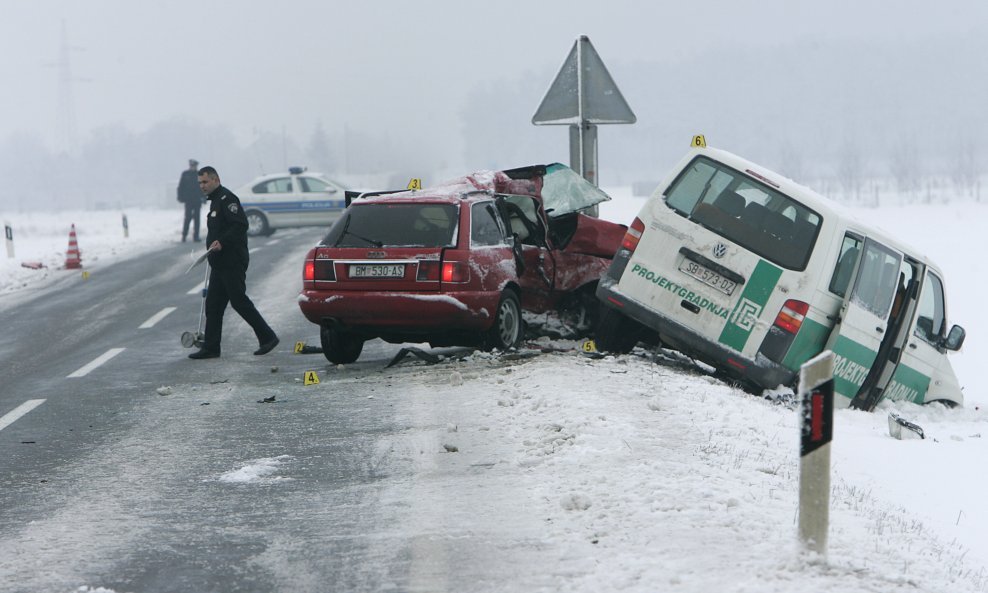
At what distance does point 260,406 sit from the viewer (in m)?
9.57

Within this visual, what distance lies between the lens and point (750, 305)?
10148mm

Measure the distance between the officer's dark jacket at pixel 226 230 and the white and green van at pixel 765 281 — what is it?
3827 mm

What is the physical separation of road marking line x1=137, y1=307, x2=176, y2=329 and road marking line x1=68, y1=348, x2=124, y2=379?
1.87 metres

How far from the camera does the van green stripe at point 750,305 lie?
10.0 metres

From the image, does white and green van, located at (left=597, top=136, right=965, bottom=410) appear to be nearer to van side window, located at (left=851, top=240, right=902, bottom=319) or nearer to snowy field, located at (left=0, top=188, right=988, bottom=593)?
van side window, located at (left=851, top=240, right=902, bottom=319)

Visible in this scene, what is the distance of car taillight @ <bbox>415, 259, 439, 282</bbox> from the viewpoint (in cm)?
1066

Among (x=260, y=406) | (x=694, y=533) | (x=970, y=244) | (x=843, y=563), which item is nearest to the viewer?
Answer: (x=843, y=563)

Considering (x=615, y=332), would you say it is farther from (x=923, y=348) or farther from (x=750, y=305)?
(x=923, y=348)

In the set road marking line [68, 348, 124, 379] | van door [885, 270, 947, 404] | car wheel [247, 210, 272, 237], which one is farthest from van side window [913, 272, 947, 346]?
car wheel [247, 210, 272, 237]

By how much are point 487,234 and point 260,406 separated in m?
2.88

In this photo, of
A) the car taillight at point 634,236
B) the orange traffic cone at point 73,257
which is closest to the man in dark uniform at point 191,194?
the orange traffic cone at point 73,257

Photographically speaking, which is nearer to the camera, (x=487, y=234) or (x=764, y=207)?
(x=764, y=207)

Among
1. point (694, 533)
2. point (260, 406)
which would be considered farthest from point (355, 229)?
point (694, 533)

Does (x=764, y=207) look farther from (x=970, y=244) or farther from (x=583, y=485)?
(x=970, y=244)
